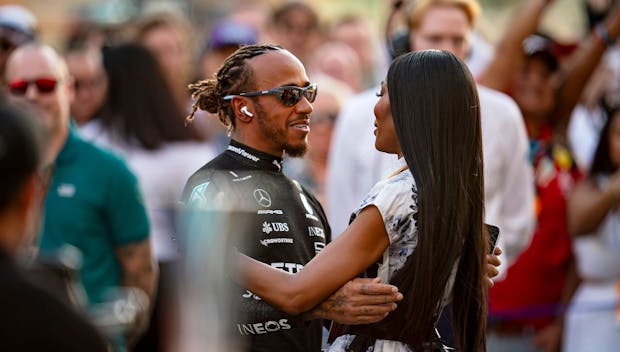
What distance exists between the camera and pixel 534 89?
8.02m

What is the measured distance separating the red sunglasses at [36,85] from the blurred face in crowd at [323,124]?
2075 millimetres

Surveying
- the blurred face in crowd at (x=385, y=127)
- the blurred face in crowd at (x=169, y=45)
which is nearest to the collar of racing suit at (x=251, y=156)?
the blurred face in crowd at (x=385, y=127)

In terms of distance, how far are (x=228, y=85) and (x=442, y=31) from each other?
7.56 ft

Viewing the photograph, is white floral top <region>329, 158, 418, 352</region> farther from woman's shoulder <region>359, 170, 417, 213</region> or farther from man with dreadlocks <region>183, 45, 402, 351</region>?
man with dreadlocks <region>183, 45, 402, 351</region>

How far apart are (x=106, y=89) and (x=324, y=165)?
1439mm

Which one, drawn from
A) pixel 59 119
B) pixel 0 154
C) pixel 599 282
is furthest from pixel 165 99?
pixel 0 154

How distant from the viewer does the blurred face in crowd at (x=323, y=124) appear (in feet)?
27.1

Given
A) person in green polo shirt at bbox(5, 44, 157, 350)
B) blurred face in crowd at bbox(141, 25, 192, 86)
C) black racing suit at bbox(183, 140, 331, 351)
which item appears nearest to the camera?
black racing suit at bbox(183, 140, 331, 351)

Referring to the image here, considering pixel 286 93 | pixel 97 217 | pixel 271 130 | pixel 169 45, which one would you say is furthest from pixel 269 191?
pixel 169 45

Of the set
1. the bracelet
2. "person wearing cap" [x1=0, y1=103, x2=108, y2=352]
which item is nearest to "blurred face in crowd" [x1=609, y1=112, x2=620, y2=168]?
the bracelet

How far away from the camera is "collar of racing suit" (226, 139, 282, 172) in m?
4.40

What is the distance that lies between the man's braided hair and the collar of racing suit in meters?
0.10

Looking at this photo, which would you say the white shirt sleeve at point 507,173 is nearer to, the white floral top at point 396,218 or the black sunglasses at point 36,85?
the black sunglasses at point 36,85

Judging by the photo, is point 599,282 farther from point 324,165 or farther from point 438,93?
point 438,93
